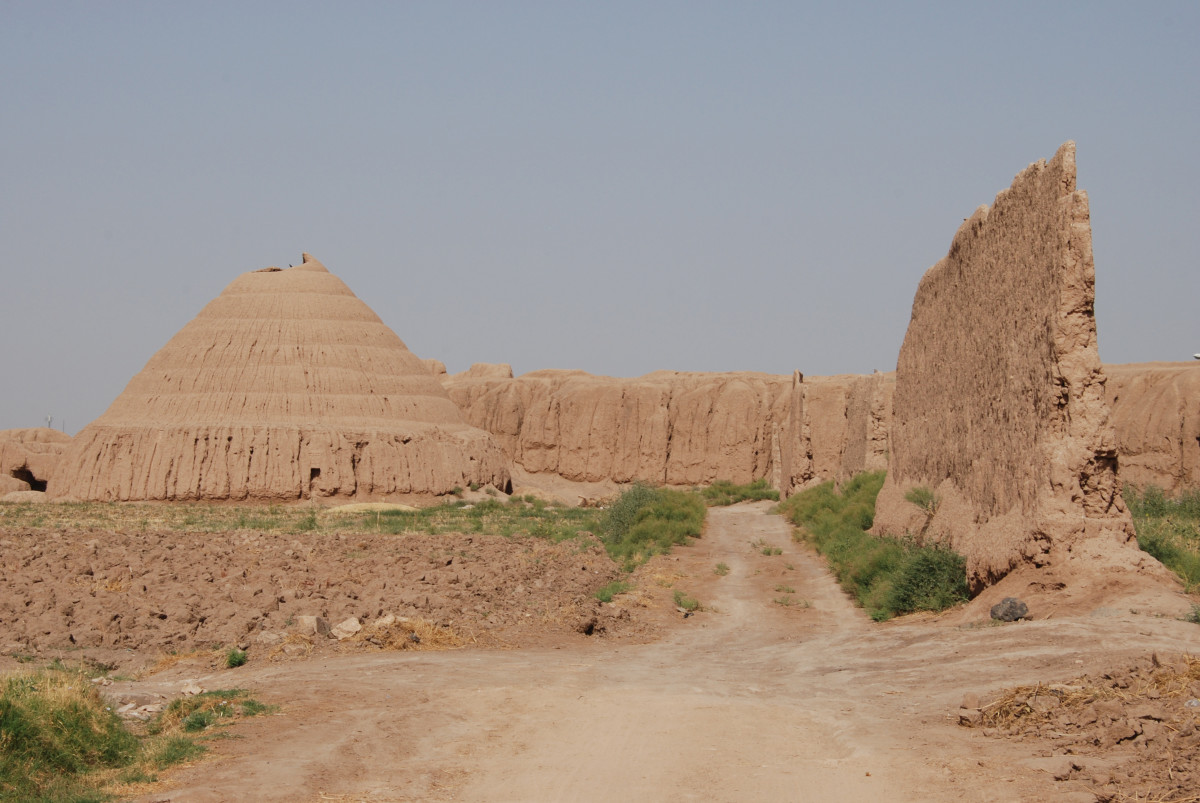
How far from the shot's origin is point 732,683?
29.5ft

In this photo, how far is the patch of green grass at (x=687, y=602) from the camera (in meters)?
13.4

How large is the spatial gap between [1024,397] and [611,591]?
607 cm

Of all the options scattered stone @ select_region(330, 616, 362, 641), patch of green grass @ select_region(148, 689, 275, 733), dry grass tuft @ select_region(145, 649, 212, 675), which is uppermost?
patch of green grass @ select_region(148, 689, 275, 733)

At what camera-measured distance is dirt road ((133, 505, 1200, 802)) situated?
5879 millimetres

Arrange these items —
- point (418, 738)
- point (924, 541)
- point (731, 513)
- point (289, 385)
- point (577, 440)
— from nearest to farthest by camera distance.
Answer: point (418, 738)
point (924, 541)
point (731, 513)
point (289, 385)
point (577, 440)

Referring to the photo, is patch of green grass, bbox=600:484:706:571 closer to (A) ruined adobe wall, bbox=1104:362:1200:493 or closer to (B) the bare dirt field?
(B) the bare dirt field

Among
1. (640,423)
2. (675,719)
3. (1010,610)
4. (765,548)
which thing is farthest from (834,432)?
(675,719)

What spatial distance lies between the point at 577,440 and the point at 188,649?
3515 centimetres

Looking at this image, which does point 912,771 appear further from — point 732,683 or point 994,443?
point 994,443

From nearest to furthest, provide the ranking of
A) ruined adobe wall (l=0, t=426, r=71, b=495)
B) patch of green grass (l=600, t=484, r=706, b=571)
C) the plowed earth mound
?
1. the plowed earth mound
2. patch of green grass (l=600, t=484, r=706, b=571)
3. ruined adobe wall (l=0, t=426, r=71, b=495)

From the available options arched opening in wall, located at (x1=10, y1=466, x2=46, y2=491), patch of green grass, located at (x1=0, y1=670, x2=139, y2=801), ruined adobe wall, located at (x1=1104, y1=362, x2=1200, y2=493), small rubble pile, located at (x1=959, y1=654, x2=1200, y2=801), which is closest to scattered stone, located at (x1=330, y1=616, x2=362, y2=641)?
patch of green grass, located at (x1=0, y1=670, x2=139, y2=801)

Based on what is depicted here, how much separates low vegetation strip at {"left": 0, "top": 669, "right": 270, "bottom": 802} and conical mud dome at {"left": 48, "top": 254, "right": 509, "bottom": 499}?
88.9 ft

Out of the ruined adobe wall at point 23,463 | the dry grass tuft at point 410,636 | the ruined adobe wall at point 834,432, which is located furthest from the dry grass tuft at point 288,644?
the ruined adobe wall at point 23,463

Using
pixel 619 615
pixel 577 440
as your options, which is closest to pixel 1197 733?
pixel 619 615
